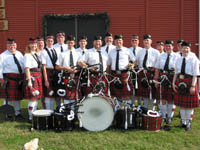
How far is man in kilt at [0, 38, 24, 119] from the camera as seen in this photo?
5.33m

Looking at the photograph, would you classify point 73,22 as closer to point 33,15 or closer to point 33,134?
point 33,15

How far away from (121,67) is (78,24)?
5.26 m

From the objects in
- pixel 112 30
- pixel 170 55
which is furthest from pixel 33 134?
pixel 112 30

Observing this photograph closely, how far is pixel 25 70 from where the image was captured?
16.7 ft

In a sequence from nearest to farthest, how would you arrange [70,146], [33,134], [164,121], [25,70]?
[70,146] → [33,134] → [25,70] → [164,121]

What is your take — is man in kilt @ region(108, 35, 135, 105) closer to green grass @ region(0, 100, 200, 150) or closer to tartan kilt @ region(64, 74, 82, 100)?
tartan kilt @ region(64, 74, 82, 100)

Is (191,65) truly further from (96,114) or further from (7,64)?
(7,64)

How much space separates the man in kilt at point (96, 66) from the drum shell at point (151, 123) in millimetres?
1049

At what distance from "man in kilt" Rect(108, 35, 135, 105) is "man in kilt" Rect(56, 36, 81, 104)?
79cm

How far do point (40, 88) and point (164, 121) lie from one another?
2.89 metres

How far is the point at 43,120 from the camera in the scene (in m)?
4.78

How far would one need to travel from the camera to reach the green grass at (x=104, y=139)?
4.04 m

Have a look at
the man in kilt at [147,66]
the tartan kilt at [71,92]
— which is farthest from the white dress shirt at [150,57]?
the tartan kilt at [71,92]

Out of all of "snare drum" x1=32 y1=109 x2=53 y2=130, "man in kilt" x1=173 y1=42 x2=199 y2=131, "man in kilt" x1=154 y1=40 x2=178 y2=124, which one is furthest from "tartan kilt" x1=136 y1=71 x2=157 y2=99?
"snare drum" x1=32 y1=109 x2=53 y2=130
